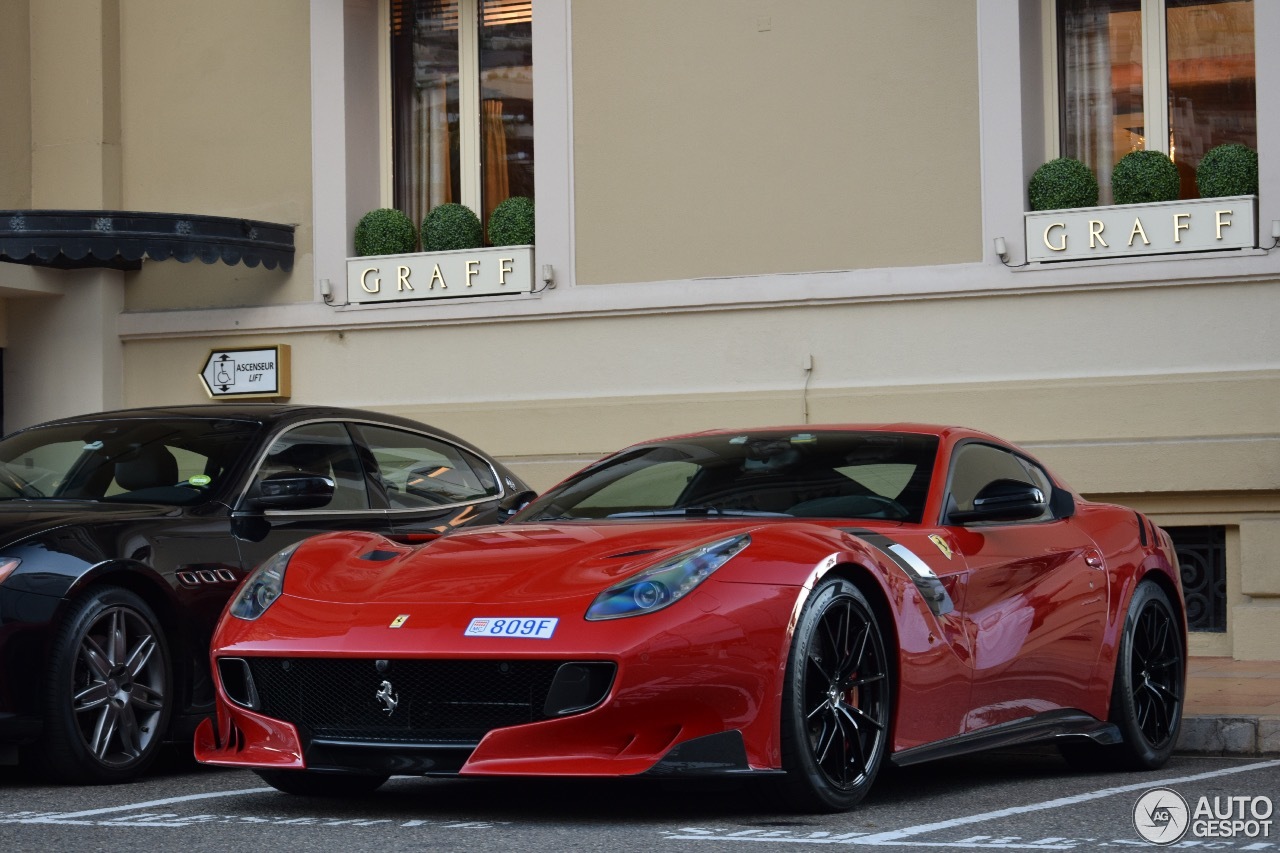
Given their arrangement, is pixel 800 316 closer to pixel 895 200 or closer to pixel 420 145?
pixel 895 200

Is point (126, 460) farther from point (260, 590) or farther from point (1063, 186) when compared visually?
point (1063, 186)

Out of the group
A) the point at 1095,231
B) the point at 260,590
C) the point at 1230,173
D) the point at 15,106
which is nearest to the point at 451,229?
the point at 15,106

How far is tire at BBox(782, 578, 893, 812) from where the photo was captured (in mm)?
5043

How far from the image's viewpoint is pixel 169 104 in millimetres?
14570

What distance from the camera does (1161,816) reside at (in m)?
5.42

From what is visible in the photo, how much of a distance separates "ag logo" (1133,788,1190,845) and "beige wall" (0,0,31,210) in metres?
11.2

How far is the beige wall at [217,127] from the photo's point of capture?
46.5ft

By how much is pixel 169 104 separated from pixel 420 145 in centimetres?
204

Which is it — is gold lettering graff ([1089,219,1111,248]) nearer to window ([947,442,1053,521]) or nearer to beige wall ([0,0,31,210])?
window ([947,442,1053,521])

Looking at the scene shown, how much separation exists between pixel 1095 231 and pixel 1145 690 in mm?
5492

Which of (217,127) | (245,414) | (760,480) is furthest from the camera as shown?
(217,127)

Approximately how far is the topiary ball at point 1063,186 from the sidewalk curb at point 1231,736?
5173 mm

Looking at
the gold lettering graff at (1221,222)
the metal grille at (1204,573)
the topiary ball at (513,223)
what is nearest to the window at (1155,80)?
the gold lettering graff at (1221,222)

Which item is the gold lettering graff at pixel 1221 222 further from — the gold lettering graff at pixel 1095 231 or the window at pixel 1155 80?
Result: the gold lettering graff at pixel 1095 231
